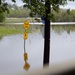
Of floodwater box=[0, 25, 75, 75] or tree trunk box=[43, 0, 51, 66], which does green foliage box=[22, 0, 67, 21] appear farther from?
floodwater box=[0, 25, 75, 75]

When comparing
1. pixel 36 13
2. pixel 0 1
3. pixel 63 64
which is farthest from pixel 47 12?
pixel 63 64

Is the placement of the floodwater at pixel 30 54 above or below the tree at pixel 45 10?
below

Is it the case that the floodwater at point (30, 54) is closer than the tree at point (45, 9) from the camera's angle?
No

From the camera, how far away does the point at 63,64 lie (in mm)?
1439

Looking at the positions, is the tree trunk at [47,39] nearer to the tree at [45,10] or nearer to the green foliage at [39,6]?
the tree at [45,10]

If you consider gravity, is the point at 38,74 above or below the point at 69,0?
above

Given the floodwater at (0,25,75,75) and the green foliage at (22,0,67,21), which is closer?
the green foliage at (22,0,67,21)

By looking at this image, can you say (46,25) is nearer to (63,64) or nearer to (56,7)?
(56,7)

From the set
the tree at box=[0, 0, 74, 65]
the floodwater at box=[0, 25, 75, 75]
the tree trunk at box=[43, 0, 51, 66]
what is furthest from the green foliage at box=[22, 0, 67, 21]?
the floodwater at box=[0, 25, 75, 75]

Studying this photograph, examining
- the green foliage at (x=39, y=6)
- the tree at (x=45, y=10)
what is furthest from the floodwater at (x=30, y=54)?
the green foliage at (x=39, y=6)

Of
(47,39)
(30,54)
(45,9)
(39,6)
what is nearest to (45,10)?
(45,9)

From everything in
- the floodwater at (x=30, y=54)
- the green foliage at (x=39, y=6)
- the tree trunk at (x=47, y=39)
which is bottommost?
the floodwater at (x=30, y=54)

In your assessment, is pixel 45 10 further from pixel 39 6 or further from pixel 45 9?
pixel 39 6

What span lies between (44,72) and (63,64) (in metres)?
0.20
